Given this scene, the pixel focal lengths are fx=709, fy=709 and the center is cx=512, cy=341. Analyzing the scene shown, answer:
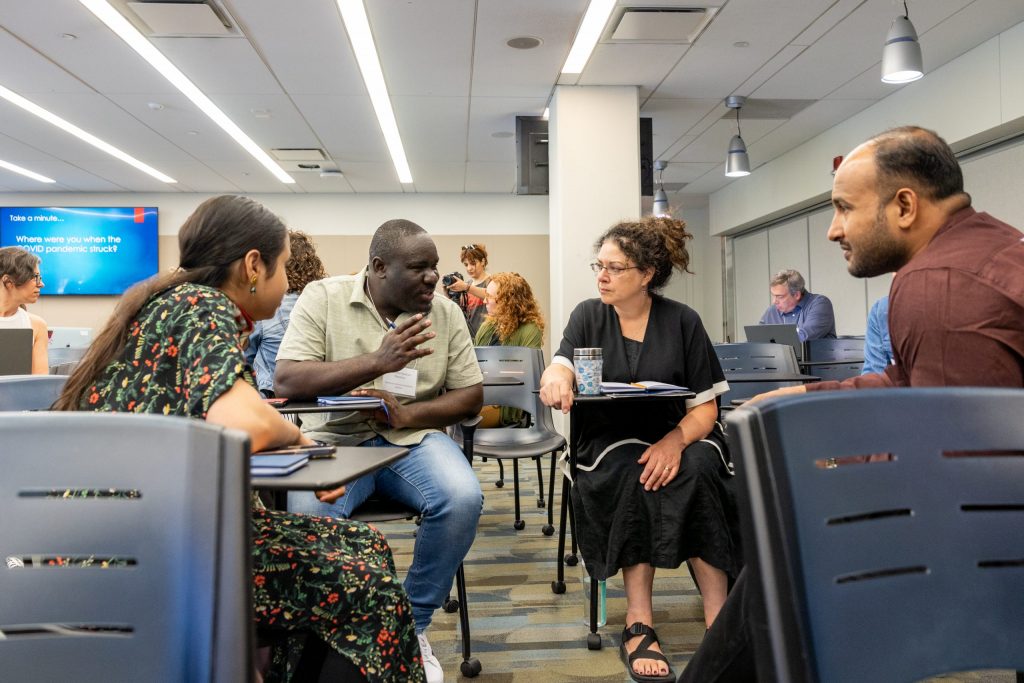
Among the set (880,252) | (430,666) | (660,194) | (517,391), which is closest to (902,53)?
(517,391)

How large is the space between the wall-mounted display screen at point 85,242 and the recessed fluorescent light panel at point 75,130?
121cm

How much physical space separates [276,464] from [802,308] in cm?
552

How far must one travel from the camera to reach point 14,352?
2689 mm

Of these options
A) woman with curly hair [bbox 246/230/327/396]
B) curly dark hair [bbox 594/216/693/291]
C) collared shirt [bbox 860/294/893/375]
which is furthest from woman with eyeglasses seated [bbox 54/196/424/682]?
collared shirt [bbox 860/294/893/375]

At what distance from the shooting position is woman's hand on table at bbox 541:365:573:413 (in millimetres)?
2039

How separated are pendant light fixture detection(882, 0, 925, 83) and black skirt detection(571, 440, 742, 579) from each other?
297 centimetres

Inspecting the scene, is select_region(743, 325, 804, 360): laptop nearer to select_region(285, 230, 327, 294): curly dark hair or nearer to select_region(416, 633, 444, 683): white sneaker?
select_region(285, 230, 327, 294): curly dark hair

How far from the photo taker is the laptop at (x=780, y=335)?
454cm

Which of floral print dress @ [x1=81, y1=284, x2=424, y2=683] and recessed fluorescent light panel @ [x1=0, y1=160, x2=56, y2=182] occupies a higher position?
recessed fluorescent light panel @ [x1=0, y1=160, x2=56, y2=182]

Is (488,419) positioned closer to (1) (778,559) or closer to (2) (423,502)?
(2) (423,502)

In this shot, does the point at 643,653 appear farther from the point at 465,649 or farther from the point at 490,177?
the point at 490,177

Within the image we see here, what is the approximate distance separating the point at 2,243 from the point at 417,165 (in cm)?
591

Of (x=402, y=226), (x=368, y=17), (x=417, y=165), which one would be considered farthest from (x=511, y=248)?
(x=402, y=226)

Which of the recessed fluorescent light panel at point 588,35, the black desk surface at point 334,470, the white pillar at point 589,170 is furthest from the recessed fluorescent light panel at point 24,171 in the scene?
the black desk surface at point 334,470
